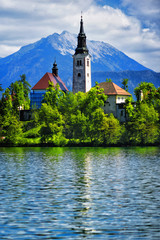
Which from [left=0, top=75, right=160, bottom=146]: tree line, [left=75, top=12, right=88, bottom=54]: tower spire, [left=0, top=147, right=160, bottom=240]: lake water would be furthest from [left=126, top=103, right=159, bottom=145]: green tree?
[left=0, top=147, right=160, bottom=240]: lake water

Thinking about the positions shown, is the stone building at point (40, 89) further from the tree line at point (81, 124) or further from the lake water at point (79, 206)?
the lake water at point (79, 206)

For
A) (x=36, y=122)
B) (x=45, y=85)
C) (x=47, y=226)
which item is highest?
(x=45, y=85)

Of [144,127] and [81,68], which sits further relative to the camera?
[81,68]

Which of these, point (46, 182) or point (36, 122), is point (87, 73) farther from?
point (46, 182)

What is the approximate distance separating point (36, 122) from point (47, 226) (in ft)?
287

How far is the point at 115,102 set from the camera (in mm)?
114625

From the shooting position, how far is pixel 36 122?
10425 centimetres

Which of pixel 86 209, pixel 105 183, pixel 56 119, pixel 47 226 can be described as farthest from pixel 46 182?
pixel 56 119

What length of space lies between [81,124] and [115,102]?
926 inches

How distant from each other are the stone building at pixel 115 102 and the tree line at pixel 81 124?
7635 millimetres

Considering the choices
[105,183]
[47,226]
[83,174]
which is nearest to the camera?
[47,226]

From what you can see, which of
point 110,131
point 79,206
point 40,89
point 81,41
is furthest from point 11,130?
point 79,206

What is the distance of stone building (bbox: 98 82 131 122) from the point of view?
111 metres

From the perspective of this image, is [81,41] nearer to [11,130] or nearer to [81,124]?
[81,124]
